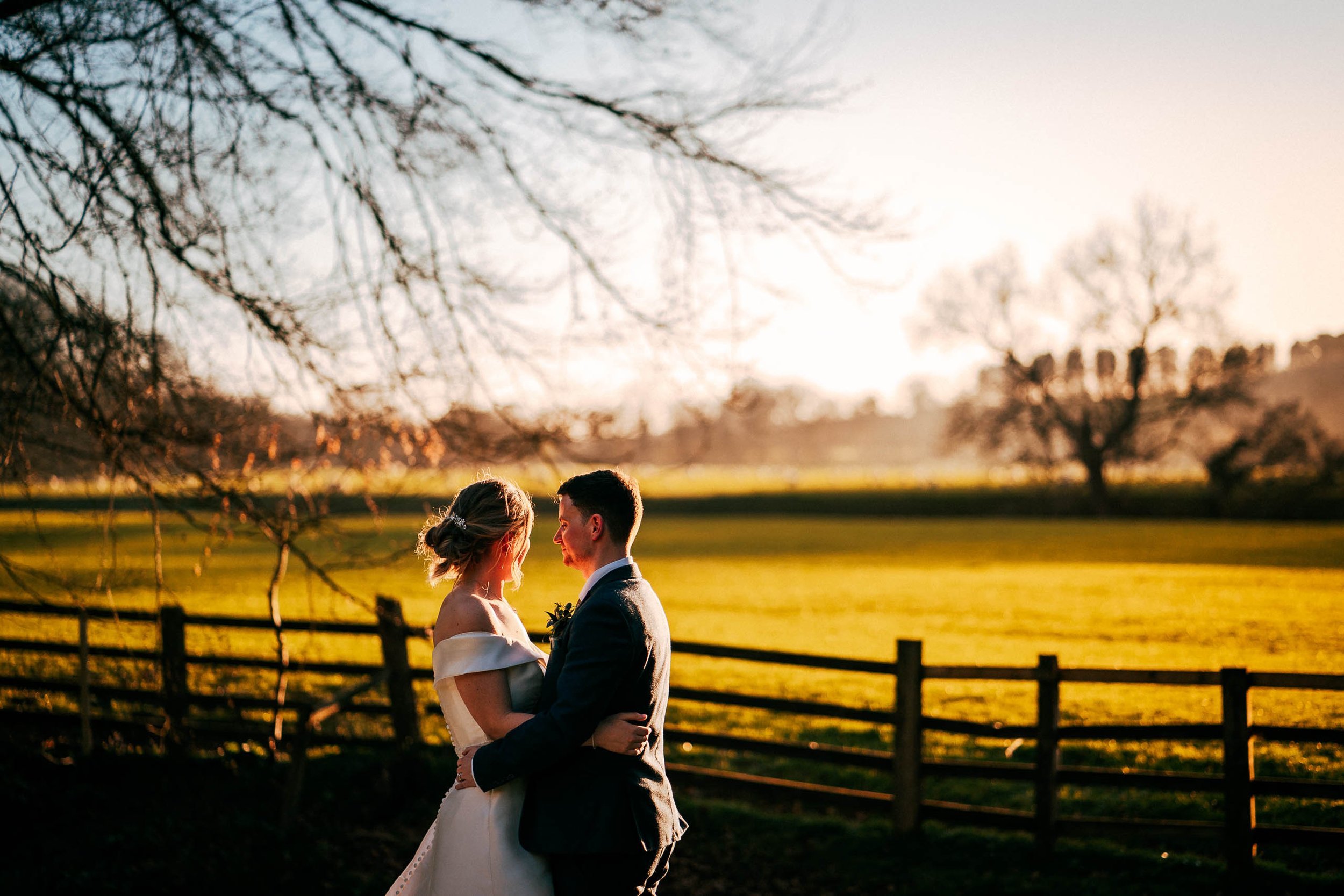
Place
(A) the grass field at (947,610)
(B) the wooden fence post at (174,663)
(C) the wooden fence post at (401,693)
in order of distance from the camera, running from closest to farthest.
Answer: (B) the wooden fence post at (174,663), (C) the wooden fence post at (401,693), (A) the grass field at (947,610)

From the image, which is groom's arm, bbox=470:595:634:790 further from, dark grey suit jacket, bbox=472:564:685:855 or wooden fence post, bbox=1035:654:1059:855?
wooden fence post, bbox=1035:654:1059:855

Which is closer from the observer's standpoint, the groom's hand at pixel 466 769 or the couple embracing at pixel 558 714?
the couple embracing at pixel 558 714

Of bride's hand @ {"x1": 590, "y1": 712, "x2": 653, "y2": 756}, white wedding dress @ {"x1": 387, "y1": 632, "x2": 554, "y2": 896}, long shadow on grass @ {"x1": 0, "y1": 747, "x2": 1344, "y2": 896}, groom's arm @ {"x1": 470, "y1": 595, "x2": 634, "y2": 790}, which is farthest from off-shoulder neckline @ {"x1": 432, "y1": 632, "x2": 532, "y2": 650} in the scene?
long shadow on grass @ {"x1": 0, "y1": 747, "x2": 1344, "y2": 896}

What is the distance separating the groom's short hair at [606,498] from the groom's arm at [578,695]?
271 mm

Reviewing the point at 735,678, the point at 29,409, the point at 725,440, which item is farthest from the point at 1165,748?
the point at 29,409

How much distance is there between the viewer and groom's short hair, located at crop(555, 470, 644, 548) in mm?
2977

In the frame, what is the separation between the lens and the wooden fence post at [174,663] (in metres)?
7.58

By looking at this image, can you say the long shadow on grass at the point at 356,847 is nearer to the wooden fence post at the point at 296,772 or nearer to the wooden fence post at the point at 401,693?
A: the wooden fence post at the point at 296,772

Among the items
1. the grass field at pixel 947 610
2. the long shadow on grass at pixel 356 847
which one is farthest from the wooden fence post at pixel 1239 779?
the grass field at pixel 947 610

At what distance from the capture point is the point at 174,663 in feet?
25.6

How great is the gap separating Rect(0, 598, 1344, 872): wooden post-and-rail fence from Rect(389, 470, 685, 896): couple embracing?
393cm

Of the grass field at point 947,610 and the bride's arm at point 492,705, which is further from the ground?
the bride's arm at point 492,705

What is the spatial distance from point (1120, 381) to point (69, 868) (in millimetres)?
57317

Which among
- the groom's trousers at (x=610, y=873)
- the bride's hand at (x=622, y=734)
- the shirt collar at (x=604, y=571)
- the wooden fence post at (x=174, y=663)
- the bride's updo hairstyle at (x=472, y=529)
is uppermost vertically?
the bride's updo hairstyle at (x=472, y=529)
